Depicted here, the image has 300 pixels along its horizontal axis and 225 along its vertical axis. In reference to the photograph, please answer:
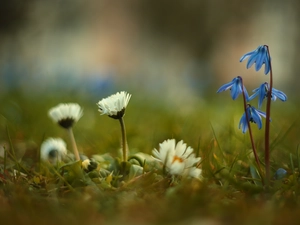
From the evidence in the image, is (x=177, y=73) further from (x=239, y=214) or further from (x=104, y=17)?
(x=239, y=214)

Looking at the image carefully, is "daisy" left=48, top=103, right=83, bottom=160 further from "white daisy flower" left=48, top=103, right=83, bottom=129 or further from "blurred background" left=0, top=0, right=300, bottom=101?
"blurred background" left=0, top=0, right=300, bottom=101

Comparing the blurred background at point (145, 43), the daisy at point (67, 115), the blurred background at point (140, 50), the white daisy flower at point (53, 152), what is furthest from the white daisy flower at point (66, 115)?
Result: the blurred background at point (145, 43)

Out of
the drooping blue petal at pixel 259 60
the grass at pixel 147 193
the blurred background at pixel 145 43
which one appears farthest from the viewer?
the blurred background at pixel 145 43

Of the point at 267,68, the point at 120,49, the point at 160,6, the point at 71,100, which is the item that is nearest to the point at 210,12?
the point at 160,6

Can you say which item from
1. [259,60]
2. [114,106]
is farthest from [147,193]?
[259,60]

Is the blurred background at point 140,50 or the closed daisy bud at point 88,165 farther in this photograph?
the blurred background at point 140,50

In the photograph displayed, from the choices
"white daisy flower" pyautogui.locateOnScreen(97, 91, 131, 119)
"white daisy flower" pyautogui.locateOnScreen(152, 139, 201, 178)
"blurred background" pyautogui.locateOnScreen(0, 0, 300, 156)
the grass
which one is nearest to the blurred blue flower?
the grass

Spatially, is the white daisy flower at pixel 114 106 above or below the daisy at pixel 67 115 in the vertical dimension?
below

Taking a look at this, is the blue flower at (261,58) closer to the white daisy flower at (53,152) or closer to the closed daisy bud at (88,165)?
the closed daisy bud at (88,165)

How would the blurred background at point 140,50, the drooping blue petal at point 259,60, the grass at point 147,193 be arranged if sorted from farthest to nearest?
the blurred background at point 140,50, the drooping blue petal at point 259,60, the grass at point 147,193

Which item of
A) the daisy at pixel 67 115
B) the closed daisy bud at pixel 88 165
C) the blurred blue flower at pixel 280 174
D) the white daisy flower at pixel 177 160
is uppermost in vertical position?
the daisy at pixel 67 115
